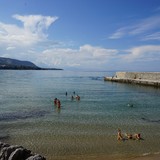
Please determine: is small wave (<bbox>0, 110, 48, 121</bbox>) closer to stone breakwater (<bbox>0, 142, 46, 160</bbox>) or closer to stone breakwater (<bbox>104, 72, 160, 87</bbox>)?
stone breakwater (<bbox>0, 142, 46, 160</bbox>)

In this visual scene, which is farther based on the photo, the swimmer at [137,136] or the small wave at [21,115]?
the small wave at [21,115]

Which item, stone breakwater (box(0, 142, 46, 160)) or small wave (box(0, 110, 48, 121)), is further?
small wave (box(0, 110, 48, 121))

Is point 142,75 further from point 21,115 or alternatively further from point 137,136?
point 137,136

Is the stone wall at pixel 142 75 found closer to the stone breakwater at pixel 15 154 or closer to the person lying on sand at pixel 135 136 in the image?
the person lying on sand at pixel 135 136

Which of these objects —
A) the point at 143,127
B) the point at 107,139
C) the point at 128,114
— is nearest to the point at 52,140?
the point at 107,139

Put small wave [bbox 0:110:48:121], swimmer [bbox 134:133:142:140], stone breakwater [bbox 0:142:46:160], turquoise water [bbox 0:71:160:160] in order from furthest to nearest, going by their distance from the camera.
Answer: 1. small wave [bbox 0:110:48:121]
2. swimmer [bbox 134:133:142:140]
3. turquoise water [bbox 0:71:160:160]
4. stone breakwater [bbox 0:142:46:160]

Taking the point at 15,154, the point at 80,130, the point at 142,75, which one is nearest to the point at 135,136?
the point at 80,130

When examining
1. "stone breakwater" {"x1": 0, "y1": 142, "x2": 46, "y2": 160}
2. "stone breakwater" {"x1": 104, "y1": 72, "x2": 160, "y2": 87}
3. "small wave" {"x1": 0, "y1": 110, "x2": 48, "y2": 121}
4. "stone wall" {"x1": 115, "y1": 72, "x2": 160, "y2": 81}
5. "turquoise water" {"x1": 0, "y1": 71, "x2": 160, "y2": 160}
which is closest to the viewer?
"stone breakwater" {"x1": 0, "y1": 142, "x2": 46, "y2": 160}

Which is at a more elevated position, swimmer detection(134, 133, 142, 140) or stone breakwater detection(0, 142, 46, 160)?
stone breakwater detection(0, 142, 46, 160)

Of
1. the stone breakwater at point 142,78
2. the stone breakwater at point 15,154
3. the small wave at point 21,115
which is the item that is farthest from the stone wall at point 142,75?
the stone breakwater at point 15,154

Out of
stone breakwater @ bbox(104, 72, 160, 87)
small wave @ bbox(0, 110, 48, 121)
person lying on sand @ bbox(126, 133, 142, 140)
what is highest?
stone breakwater @ bbox(104, 72, 160, 87)

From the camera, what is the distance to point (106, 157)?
18.9m

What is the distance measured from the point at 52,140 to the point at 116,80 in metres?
76.7

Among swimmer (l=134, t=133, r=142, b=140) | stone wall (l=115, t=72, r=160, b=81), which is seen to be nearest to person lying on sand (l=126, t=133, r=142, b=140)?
swimmer (l=134, t=133, r=142, b=140)
